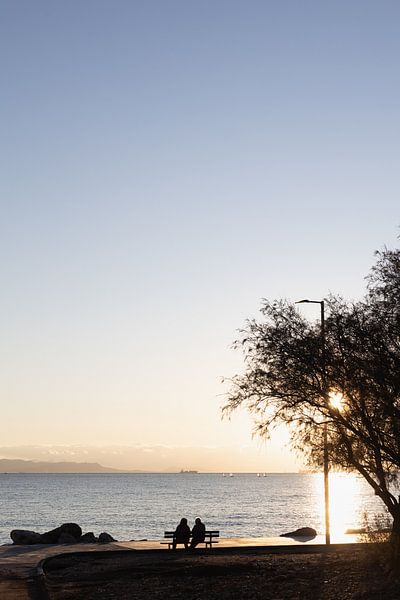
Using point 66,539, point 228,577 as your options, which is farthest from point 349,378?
point 66,539

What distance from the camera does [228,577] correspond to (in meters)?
24.4

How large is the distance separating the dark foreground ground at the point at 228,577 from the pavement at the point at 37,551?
2.29ft

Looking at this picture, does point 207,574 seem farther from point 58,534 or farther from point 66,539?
point 58,534

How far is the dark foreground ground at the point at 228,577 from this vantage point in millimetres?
21078

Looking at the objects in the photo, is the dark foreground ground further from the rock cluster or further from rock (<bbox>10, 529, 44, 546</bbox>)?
rock (<bbox>10, 529, 44, 546</bbox>)

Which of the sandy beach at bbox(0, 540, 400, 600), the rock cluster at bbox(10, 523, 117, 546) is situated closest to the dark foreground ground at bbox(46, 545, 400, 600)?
the sandy beach at bbox(0, 540, 400, 600)

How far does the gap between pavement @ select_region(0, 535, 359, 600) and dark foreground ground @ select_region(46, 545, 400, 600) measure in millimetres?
698

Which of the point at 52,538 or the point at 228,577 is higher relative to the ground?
the point at 228,577

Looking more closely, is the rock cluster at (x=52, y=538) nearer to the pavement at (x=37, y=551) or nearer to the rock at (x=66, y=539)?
the rock at (x=66, y=539)

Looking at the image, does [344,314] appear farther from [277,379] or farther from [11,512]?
[11,512]

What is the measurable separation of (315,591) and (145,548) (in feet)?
51.4

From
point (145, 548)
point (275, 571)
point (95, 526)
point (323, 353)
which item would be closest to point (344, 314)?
point (323, 353)

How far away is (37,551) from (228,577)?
13717mm

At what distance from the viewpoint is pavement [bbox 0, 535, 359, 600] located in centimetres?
2306
